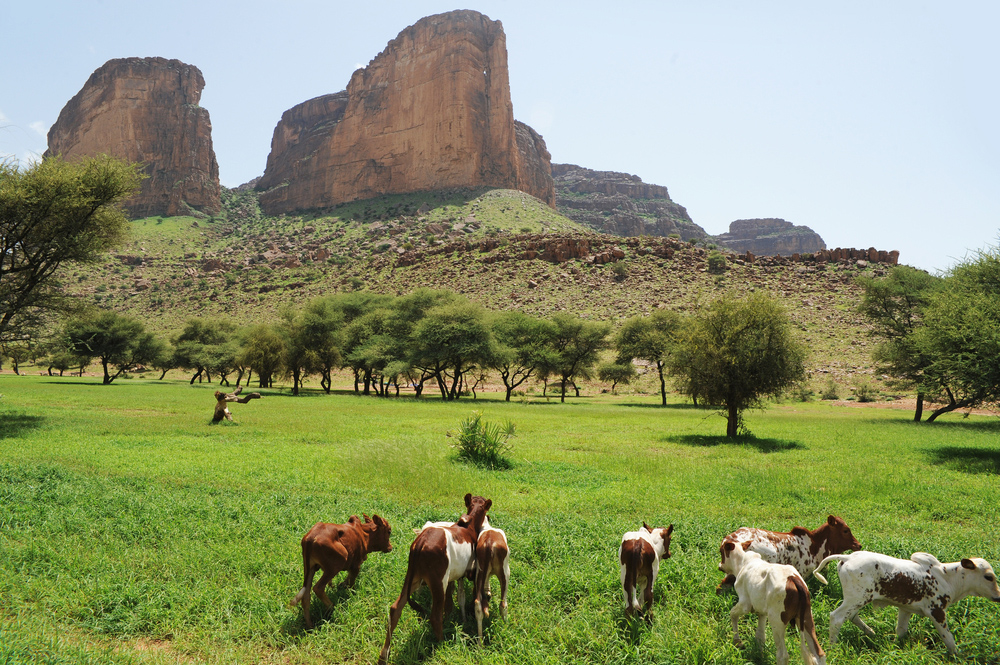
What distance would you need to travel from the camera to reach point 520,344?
47000 mm

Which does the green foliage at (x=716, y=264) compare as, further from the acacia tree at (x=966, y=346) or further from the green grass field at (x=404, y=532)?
the green grass field at (x=404, y=532)

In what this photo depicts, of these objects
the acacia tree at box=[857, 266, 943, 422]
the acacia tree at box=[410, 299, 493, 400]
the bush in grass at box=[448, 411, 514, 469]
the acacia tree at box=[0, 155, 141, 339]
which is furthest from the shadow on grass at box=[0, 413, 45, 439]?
the acacia tree at box=[857, 266, 943, 422]

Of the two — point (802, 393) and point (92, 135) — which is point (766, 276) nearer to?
point (802, 393)

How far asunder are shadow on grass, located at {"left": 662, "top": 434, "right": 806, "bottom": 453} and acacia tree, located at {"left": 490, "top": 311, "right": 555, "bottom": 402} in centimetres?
2377

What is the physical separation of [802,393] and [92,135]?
192182 mm

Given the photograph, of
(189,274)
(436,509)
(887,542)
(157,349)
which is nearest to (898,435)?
(887,542)

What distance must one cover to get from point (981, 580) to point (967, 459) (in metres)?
14.3

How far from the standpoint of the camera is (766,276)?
69.0 m

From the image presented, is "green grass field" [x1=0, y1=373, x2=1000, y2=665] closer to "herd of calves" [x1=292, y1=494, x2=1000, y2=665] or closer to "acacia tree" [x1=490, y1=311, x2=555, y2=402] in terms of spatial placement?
"herd of calves" [x1=292, y1=494, x2=1000, y2=665]

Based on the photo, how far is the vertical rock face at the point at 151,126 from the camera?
449 feet

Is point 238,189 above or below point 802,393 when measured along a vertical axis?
above

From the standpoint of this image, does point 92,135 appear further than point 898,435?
Yes

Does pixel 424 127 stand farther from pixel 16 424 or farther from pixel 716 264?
pixel 16 424

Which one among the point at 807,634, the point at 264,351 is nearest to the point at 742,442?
the point at 807,634
